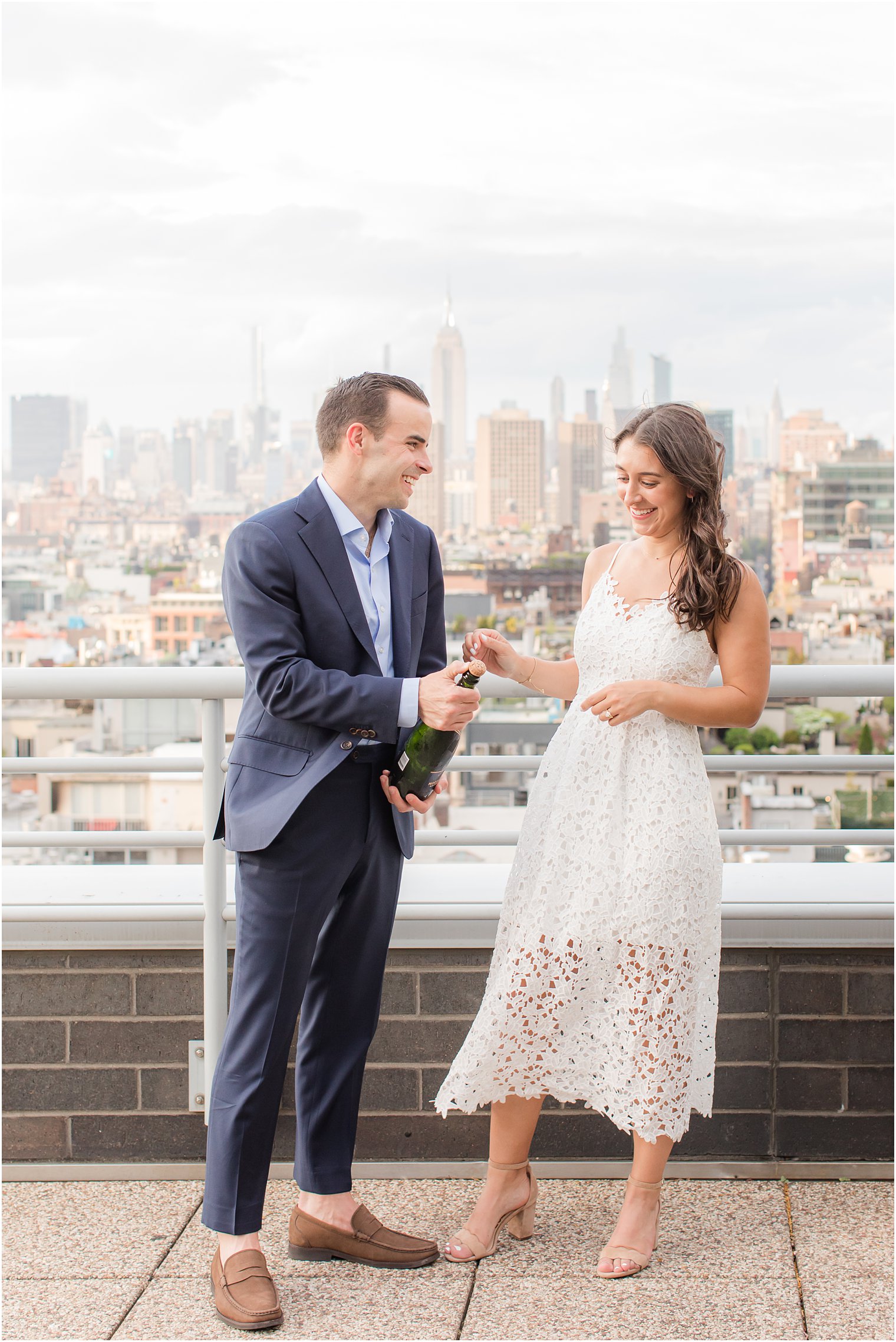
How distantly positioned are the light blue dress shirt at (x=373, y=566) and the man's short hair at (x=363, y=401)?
111 millimetres

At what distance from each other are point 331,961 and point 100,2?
3034 inches

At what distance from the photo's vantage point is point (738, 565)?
7.26 feet

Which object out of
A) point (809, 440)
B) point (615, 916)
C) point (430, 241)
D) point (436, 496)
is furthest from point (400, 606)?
point (430, 241)

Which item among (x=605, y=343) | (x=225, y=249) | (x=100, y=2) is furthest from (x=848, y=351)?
(x=100, y=2)

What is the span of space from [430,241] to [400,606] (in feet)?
293

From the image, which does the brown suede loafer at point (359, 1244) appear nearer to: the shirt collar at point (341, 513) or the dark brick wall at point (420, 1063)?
the dark brick wall at point (420, 1063)

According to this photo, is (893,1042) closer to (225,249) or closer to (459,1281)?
(459,1281)

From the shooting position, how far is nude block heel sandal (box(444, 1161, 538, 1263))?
93.7 inches

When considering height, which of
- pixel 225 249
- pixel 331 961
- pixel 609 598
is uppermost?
pixel 225 249

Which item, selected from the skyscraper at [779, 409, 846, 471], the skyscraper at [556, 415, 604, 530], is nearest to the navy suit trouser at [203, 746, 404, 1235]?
the skyscraper at [556, 415, 604, 530]

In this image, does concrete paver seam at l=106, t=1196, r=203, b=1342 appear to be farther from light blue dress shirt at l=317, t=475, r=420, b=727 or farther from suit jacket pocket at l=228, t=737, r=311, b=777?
light blue dress shirt at l=317, t=475, r=420, b=727

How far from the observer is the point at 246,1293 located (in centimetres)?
219

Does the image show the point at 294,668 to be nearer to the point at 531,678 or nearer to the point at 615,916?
the point at 531,678

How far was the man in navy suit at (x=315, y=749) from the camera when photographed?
2.12 m
